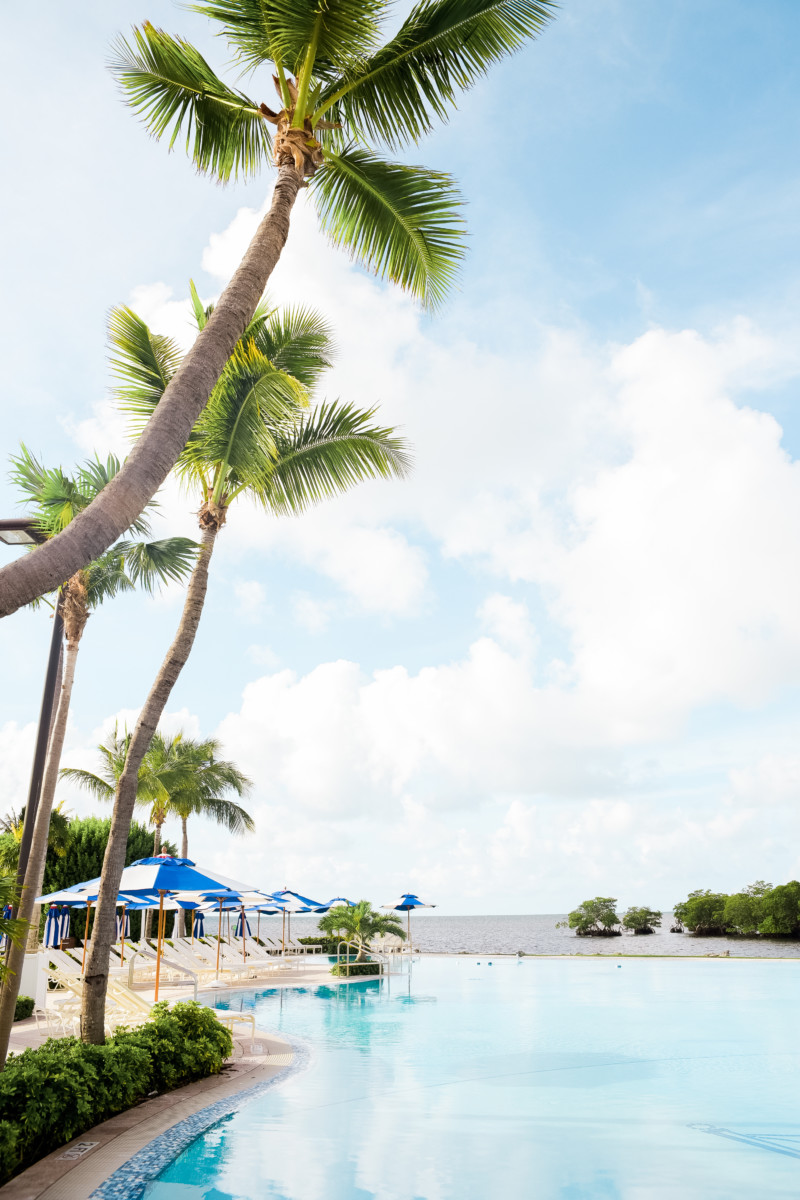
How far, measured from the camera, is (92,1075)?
629 cm

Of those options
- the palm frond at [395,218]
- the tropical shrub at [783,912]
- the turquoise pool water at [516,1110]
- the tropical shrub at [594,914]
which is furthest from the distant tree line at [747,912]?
the palm frond at [395,218]

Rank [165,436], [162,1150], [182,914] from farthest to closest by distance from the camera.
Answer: [182,914] < [162,1150] < [165,436]

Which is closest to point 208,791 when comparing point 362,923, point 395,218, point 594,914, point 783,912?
point 362,923

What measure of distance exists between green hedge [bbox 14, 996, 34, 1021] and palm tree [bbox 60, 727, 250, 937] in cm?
1194

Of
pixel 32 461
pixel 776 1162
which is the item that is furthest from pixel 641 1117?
pixel 32 461

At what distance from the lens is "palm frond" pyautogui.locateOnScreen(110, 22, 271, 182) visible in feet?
21.7

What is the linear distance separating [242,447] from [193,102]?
307 cm

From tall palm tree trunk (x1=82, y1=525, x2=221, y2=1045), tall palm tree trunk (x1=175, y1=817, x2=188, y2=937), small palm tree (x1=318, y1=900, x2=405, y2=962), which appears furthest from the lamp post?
tall palm tree trunk (x1=175, y1=817, x2=188, y2=937)

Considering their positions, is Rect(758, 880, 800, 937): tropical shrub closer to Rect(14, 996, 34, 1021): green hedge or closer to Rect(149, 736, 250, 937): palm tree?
Rect(149, 736, 250, 937): palm tree

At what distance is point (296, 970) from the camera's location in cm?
2575

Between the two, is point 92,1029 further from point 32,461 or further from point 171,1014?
point 32,461

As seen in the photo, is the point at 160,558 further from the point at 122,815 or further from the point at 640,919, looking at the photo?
the point at 640,919

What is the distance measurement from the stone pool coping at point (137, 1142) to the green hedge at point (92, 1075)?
0.10 meters

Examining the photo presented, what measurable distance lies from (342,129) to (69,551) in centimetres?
540
